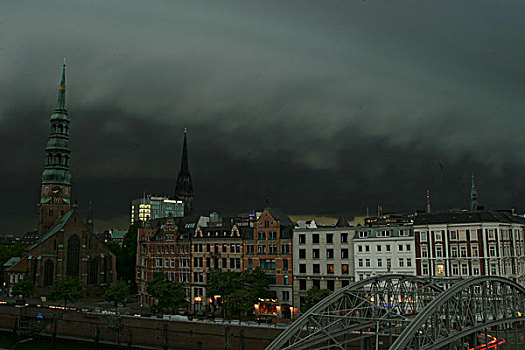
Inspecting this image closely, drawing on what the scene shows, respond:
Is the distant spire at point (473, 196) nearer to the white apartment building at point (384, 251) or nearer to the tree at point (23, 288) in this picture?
the white apartment building at point (384, 251)

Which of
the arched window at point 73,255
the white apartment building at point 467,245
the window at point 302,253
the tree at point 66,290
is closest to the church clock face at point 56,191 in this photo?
the arched window at point 73,255

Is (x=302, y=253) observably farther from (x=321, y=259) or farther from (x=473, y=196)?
(x=473, y=196)

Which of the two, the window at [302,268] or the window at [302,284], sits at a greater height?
the window at [302,268]

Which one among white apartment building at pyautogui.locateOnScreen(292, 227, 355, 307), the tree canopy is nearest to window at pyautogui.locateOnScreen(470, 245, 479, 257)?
white apartment building at pyautogui.locateOnScreen(292, 227, 355, 307)

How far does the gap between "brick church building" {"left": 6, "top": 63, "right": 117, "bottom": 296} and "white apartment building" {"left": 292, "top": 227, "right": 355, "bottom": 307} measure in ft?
208

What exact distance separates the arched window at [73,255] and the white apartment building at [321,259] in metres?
64.9

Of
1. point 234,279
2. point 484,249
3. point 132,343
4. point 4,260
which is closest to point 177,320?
point 132,343

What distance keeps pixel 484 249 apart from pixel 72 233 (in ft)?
314

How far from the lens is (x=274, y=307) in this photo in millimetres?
82250

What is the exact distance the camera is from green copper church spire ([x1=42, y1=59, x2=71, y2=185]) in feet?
432

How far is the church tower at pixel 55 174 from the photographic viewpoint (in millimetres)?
131875

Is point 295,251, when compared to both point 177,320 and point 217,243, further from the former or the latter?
point 177,320

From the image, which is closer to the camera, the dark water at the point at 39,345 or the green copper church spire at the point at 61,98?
the dark water at the point at 39,345

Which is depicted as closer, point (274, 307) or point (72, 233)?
point (274, 307)
